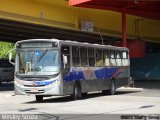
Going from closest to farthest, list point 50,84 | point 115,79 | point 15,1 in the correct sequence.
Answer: point 50,84
point 115,79
point 15,1

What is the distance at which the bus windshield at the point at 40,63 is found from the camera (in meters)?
20.4

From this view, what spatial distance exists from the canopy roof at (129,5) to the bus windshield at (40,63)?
13.1m

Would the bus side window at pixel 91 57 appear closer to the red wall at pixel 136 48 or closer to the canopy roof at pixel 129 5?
the canopy roof at pixel 129 5

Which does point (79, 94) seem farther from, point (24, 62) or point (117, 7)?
point (117, 7)

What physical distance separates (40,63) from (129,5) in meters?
18.0

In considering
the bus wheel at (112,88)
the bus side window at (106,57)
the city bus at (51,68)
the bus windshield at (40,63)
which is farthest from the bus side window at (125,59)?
the bus windshield at (40,63)

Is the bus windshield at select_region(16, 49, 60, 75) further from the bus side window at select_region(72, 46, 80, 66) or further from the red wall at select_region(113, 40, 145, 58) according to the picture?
the red wall at select_region(113, 40, 145, 58)

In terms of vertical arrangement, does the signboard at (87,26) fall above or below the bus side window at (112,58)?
above

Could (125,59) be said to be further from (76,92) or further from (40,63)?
(40,63)

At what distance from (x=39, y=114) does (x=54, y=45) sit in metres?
5.91

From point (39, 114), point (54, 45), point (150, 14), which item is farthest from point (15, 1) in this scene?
point (39, 114)

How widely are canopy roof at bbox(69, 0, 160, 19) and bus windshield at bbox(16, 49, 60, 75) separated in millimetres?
13137

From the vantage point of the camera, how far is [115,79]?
87.4ft

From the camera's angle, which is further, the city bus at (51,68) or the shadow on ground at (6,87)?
the shadow on ground at (6,87)
